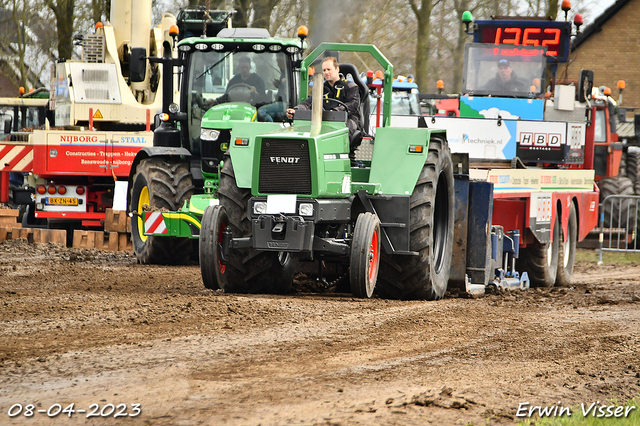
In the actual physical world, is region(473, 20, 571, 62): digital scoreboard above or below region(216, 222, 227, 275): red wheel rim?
above

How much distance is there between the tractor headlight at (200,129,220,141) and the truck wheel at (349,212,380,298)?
3.65 m

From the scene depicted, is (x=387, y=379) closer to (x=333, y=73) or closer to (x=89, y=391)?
(x=89, y=391)

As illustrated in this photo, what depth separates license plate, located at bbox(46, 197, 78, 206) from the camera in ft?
45.5

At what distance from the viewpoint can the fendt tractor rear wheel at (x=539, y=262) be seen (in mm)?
11125

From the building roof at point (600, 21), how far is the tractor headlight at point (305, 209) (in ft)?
116

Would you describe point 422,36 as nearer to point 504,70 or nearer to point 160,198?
point 504,70

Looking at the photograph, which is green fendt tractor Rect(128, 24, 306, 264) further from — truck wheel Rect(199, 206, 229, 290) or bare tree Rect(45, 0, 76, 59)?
bare tree Rect(45, 0, 76, 59)

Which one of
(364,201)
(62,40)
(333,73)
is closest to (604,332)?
(364,201)

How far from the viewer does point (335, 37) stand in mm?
14234

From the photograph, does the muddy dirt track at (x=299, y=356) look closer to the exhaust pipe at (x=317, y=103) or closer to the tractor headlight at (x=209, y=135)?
the exhaust pipe at (x=317, y=103)

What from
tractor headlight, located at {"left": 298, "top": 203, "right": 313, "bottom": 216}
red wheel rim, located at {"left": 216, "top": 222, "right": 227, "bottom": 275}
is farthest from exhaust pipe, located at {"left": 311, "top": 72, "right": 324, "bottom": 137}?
A: red wheel rim, located at {"left": 216, "top": 222, "right": 227, "bottom": 275}

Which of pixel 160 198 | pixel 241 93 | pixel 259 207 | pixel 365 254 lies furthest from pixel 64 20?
pixel 365 254

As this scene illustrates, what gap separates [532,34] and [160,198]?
8.90 meters

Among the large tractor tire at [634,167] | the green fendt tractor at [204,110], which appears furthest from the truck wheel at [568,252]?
the large tractor tire at [634,167]
